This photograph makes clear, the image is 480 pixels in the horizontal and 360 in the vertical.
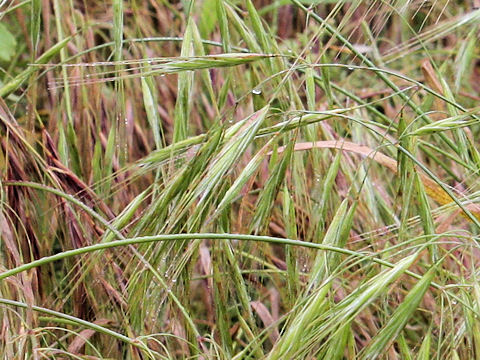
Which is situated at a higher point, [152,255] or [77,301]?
[152,255]

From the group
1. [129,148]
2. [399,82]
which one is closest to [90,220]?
[129,148]

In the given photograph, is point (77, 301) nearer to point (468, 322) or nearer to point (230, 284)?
point (230, 284)

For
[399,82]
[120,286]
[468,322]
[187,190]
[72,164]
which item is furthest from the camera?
[399,82]

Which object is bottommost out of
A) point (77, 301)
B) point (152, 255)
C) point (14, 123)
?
point (77, 301)

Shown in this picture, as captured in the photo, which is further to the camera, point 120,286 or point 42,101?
point 42,101

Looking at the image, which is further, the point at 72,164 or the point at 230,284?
the point at 72,164

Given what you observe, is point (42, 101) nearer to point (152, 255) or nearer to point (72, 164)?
point (72, 164)

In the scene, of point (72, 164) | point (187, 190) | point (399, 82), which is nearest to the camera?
point (187, 190)

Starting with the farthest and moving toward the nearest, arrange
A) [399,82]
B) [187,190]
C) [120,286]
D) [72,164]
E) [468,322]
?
[399,82] → [72,164] → [120,286] → [187,190] → [468,322]

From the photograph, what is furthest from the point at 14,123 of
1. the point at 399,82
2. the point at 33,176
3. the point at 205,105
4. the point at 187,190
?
the point at 399,82
